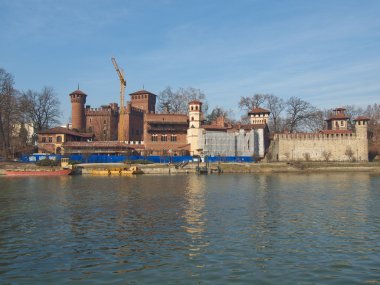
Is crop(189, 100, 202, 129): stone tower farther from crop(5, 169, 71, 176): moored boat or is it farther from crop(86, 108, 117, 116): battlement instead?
crop(5, 169, 71, 176): moored boat

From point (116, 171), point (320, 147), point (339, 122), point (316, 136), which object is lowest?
point (116, 171)

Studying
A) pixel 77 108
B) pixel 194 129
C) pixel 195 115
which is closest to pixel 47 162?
pixel 194 129

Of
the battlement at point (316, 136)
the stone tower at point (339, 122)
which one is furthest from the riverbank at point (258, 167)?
the stone tower at point (339, 122)

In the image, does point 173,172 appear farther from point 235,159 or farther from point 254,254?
point 254,254

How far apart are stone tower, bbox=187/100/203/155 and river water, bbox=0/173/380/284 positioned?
50.7 metres

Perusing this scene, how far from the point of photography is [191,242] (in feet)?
50.0

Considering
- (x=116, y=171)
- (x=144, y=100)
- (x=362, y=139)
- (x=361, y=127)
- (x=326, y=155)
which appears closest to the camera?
(x=116, y=171)

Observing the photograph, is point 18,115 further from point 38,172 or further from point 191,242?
point 191,242

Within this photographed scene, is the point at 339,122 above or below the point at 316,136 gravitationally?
above

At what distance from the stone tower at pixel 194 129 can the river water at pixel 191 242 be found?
50690 mm

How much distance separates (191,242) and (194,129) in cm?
6346

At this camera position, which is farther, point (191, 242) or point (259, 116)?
point (259, 116)

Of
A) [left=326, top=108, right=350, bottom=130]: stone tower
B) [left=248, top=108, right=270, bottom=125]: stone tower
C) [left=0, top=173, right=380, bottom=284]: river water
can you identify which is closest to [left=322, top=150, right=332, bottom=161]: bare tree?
[left=326, top=108, right=350, bottom=130]: stone tower

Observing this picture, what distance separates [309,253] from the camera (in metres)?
13.6
